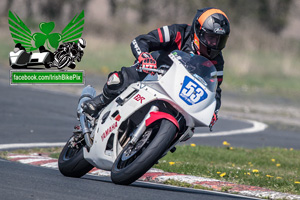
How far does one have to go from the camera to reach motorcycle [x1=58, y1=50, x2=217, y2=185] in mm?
6438

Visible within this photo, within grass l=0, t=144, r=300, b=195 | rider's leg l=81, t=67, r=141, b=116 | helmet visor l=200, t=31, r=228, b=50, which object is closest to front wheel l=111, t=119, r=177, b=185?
rider's leg l=81, t=67, r=141, b=116

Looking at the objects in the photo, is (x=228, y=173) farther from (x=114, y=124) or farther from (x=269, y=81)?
(x=269, y=81)

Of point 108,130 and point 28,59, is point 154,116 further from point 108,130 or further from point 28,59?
point 28,59

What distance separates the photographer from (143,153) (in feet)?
20.8

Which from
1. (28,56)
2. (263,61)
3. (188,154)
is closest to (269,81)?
(263,61)

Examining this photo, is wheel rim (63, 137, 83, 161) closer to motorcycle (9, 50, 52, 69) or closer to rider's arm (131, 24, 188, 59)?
rider's arm (131, 24, 188, 59)

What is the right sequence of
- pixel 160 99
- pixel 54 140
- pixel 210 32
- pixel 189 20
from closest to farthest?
pixel 160 99, pixel 210 32, pixel 54 140, pixel 189 20

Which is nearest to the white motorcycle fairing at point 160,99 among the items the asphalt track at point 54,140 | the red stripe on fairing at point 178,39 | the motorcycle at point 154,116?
the motorcycle at point 154,116

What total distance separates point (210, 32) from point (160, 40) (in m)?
0.63

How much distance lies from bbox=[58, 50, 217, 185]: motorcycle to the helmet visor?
1.06 ft

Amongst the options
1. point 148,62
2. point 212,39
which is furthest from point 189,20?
point 148,62

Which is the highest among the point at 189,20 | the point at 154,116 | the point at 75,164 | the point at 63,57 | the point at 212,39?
the point at 212,39

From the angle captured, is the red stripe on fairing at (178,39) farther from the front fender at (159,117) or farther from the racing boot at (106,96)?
the front fender at (159,117)

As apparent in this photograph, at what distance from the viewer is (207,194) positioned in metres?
7.19
